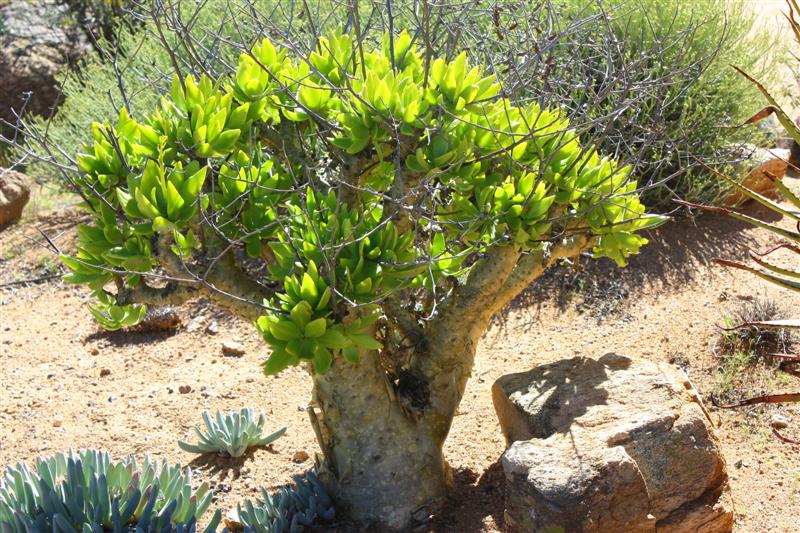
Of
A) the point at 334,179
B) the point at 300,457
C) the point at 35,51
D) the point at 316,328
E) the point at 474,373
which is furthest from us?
the point at 35,51

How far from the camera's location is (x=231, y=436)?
4059 millimetres

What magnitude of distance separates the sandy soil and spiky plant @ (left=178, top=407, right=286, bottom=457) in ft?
0.24

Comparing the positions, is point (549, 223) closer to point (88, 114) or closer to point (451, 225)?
point (451, 225)

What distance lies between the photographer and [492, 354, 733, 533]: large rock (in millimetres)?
2871

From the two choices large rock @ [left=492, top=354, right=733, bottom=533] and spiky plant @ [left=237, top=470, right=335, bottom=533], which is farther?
spiky plant @ [left=237, top=470, right=335, bottom=533]

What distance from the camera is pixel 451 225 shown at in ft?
10.3

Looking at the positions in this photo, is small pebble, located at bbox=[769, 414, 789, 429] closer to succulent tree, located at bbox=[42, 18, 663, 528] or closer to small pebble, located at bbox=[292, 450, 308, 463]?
succulent tree, located at bbox=[42, 18, 663, 528]

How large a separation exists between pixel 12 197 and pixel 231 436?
17.8 ft

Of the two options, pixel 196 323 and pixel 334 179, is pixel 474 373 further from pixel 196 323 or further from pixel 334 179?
pixel 334 179

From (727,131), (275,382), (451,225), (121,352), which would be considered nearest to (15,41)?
(121,352)

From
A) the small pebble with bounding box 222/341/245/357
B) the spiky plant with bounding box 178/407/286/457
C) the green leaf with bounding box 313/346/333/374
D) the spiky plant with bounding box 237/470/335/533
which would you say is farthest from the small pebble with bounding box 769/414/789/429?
the small pebble with bounding box 222/341/245/357

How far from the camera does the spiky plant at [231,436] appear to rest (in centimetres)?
405

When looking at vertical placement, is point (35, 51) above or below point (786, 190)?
above

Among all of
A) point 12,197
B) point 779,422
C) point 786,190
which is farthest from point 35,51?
point 786,190
